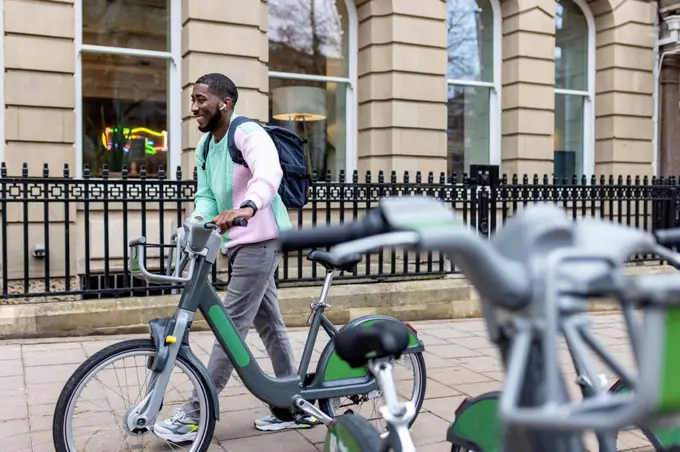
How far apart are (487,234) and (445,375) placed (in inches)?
129

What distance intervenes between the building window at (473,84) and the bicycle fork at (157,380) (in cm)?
897

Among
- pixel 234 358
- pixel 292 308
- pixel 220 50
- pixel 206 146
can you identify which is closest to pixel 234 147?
pixel 206 146

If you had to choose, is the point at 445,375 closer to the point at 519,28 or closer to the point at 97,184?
the point at 97,184

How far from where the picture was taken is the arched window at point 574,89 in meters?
12.7

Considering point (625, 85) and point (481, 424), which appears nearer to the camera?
point (481, 424)

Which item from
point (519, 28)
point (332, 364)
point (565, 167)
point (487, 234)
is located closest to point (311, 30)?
point (519, 28)

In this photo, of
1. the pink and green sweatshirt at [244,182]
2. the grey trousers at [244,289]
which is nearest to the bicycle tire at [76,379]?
the grey trousers at [244,289]

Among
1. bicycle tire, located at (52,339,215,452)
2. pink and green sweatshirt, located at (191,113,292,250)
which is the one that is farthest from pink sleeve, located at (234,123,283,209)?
bicycle tire, located at (52,339,215,452)

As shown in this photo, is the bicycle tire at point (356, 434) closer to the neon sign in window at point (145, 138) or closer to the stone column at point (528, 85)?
the neon sign in window at point (145, 138)

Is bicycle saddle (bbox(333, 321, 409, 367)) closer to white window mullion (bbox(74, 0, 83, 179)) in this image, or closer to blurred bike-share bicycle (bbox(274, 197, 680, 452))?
blurred bike-share bicycle (bbox(274, 197, 680, 452))

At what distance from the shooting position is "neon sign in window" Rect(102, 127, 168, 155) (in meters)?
9.21

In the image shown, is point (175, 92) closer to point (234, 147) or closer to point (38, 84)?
point (38, 84)

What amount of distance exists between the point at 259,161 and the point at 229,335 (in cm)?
93

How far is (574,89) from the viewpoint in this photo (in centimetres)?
1282
